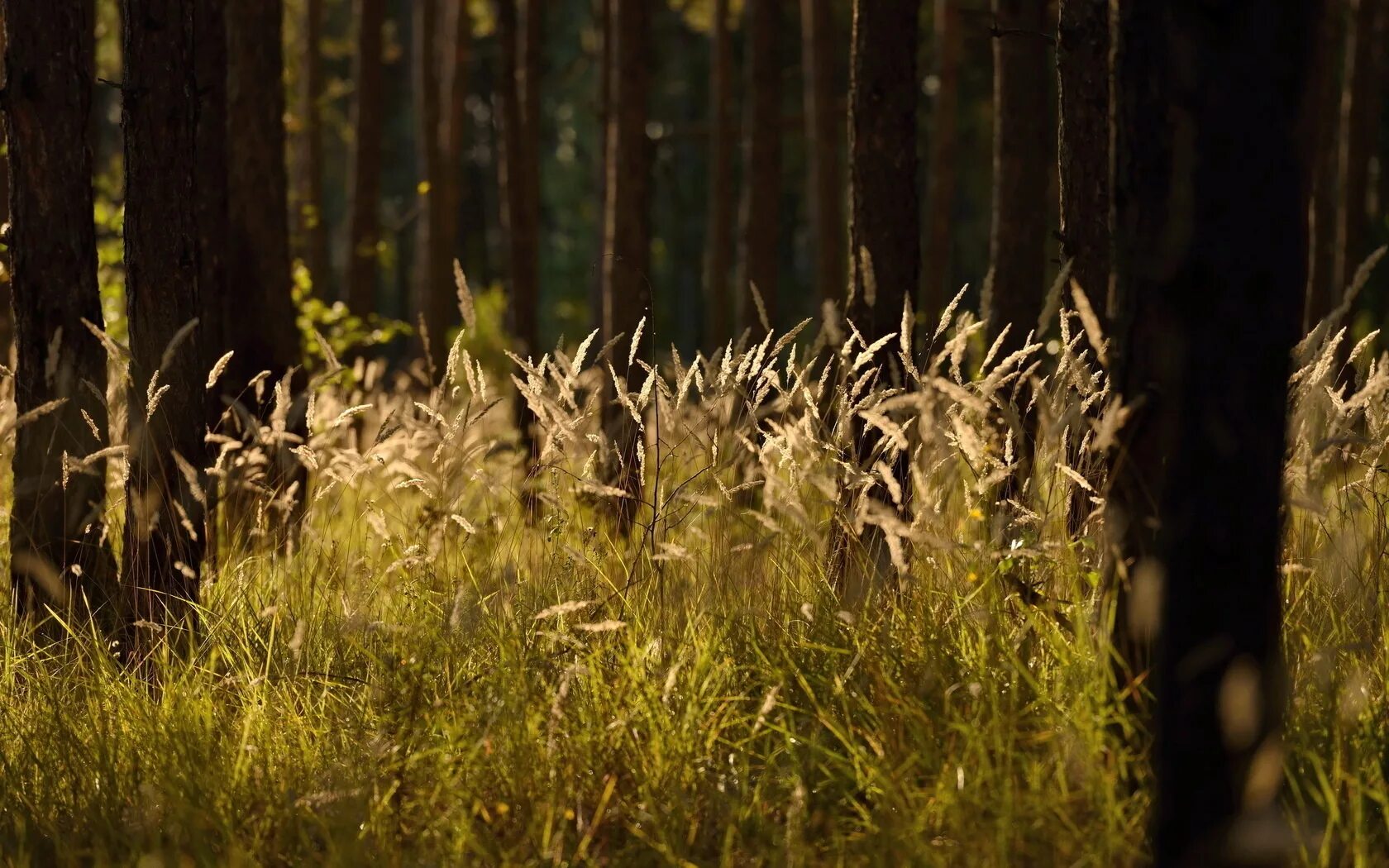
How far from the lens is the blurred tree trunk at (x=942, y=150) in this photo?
1415 cm

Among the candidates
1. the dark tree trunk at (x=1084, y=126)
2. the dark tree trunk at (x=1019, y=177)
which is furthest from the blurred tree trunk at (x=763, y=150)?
the dark tree trunk at (x=1084, y=126)

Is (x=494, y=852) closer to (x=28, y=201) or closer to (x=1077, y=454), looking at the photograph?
(x=1077, y=454)

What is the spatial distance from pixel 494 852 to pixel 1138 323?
66.6 inches

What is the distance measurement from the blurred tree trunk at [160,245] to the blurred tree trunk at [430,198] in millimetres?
7590

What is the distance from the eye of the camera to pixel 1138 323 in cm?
274

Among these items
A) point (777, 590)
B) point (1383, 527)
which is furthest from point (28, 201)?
point (1383, 527)

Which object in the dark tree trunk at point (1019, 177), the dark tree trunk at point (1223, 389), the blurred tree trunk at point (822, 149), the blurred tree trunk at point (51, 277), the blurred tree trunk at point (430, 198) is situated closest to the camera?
the dark tree trunk at point (1223, 389)

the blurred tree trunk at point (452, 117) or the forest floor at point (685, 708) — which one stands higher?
the blurred tree trunk at point (452, 117)

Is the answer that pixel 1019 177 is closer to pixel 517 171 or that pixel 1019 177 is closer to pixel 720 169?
pixel 517 171

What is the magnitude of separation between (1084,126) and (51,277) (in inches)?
148

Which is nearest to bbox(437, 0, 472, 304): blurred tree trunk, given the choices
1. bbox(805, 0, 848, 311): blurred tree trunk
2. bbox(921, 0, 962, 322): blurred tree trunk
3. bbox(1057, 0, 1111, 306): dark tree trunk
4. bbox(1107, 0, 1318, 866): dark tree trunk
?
bbox(805, 0, 848, 311): blurred tree trunk

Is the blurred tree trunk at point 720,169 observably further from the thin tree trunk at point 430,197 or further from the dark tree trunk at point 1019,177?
the dark tree trunk at point 1019,177

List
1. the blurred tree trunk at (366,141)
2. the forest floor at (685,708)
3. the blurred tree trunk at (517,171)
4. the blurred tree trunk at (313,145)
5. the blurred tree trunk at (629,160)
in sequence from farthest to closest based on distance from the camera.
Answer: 1. the blurred tree trunk at (313,145)
2. the blurred tree trunk at (366,141)
3. the blurred tree trunk at (517,171)
4. the blurred tree trunk at (629,160)
5. the forest floor at (685,708)

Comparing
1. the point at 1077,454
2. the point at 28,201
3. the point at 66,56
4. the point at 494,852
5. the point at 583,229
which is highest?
the point at 66,56
